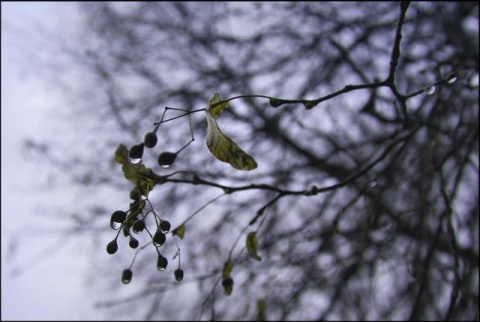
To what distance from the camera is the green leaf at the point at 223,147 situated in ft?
3.10

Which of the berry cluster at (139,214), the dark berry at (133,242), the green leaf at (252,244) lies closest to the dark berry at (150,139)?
the berry cluster at (139,214)

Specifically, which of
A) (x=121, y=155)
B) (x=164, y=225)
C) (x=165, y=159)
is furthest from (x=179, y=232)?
(x=165, y=159)

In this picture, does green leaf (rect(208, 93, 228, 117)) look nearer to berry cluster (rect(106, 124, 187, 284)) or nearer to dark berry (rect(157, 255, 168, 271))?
berry cluster (rect(106, 124, 187, 284))

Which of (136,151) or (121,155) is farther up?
(121,155)

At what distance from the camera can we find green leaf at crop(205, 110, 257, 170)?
3.10 feet

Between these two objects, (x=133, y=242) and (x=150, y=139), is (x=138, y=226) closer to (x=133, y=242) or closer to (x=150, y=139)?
(x=133, y=242)

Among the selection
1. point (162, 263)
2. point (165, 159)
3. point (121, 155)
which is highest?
point (121, 155)

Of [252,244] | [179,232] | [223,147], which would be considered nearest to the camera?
[223,147]

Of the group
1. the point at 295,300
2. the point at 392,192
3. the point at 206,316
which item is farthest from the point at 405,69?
the point at 206,316

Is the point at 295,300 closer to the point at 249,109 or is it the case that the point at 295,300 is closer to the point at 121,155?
the point at 249,109

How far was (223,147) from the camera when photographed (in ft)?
3.14

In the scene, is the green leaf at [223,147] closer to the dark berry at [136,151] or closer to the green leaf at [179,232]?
the dark berry at [136,151]

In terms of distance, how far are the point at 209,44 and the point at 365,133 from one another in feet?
7.08

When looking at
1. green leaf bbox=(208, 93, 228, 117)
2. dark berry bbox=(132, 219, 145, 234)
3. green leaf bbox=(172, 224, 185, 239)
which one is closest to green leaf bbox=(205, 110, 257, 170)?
green leaf bbox=(208, 93, 228, 117)
